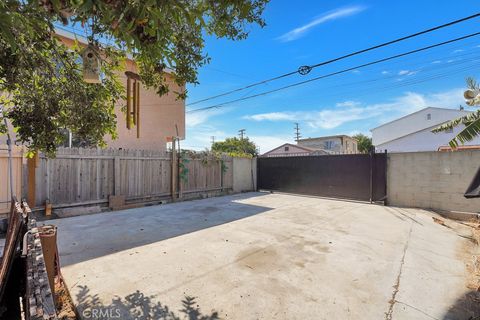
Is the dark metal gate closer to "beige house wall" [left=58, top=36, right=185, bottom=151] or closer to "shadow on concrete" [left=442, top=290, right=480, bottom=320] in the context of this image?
"beige house wall" [left=58, top=36, right=185, bottom=151]

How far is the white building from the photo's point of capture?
738 inches

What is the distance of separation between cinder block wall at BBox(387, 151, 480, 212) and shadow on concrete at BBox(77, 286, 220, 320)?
7.79 metres

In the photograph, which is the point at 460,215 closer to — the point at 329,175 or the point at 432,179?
the point at 432,179

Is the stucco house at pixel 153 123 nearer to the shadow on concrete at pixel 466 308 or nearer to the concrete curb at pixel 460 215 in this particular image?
the concrete curb at pixel 460 215

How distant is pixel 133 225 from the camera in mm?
5430

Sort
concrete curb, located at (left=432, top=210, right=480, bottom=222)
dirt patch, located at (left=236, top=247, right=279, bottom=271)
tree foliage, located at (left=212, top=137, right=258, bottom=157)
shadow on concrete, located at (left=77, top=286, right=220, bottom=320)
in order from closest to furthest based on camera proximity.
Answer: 1. shadow on concrete, located at (left=77, top=286, right=220, bottom=320)
2. dirt patch, located at (left=236, top=247, right=279, bottom=271)
3. concrete curb, located at (left=432, top=210, right=480, bottom=222)
4. tree foliage, located at (left=212, top=137, right=258, bottom=157)

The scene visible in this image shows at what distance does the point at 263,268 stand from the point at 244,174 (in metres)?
8.68

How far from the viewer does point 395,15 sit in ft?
20.0

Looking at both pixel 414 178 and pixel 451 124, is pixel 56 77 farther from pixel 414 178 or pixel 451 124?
pixel 414 178

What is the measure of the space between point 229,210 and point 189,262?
3887 mm

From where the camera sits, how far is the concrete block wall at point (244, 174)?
37.9 feet

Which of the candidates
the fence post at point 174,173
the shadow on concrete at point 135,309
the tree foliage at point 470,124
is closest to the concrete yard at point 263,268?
the shadow on concrete at point 135,309

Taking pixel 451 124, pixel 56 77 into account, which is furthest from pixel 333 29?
pixel 56 77

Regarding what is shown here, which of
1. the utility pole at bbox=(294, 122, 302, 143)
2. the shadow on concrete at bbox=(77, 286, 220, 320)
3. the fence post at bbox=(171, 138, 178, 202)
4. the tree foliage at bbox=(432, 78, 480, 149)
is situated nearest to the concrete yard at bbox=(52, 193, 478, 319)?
the shadow on concrete at bbox=(77, 286, 220, 320)
